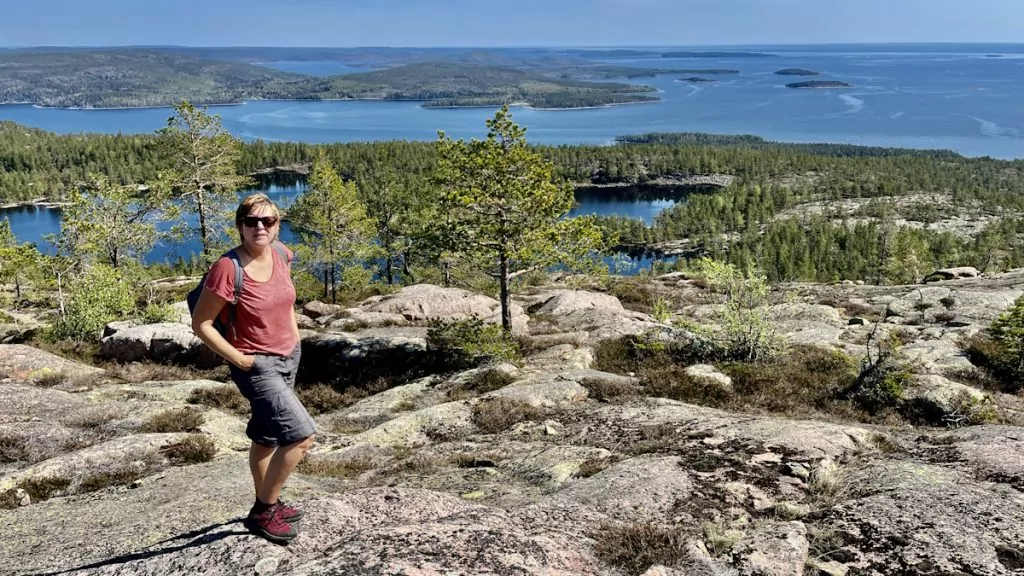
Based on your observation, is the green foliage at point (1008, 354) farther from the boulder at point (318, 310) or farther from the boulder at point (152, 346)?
the boulder at point (318, 310)

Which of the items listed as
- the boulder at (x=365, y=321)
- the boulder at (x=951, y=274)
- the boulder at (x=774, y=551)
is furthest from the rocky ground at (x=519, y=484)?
the boulder at (x=951, y=274)

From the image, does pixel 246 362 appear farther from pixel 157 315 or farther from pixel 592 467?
pixel 157 315

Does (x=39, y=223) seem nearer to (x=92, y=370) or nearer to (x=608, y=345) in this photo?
(x=92, y=370)

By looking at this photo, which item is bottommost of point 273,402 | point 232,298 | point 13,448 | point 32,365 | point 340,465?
point 32,365

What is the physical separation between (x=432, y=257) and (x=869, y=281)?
109 metres

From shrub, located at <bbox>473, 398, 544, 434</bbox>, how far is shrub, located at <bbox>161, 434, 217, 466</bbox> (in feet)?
19.5

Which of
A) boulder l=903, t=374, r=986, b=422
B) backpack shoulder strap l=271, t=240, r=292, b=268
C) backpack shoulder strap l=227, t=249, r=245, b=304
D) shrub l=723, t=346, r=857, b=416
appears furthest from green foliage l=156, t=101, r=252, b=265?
boulder l=903, t=374, r=986, b=422


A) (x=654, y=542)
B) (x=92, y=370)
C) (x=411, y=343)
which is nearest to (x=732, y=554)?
(x=654, y=542)

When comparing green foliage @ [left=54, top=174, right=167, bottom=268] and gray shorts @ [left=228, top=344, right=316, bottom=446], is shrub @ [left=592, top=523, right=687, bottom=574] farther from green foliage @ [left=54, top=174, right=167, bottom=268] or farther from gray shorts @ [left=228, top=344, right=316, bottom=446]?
green foliage @ [left=54, top=174, right=167, bottom=268]

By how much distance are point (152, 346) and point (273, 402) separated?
24317 mm

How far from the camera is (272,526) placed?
22.6 feet

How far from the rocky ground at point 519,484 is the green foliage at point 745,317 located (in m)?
2.10

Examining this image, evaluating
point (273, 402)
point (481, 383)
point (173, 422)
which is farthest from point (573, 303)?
point (273, 402)

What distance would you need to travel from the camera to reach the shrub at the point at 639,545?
6684 mm
